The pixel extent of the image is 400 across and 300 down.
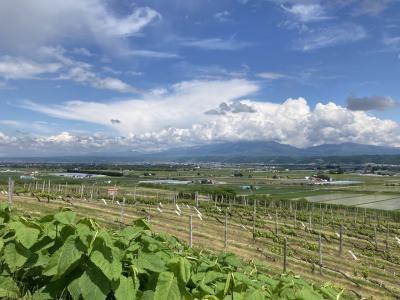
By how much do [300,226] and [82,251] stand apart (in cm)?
4814

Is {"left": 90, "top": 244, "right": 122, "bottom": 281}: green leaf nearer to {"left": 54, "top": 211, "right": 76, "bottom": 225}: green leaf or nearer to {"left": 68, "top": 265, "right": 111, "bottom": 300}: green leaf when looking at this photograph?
{"left": 68, "top": 265, "right": 111, "bottom": 300}: green leaf

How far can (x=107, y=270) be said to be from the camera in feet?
11.1

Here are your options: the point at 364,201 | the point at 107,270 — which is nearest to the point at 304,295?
the point at 107,270

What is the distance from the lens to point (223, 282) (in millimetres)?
3900

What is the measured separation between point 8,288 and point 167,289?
1.69 metres

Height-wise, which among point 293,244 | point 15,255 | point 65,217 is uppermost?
point 65,217

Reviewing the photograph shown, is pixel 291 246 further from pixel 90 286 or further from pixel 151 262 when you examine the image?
pixel 90 286

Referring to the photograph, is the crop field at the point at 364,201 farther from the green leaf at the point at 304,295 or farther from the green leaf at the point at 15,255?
the green leaf at the point at 15,255

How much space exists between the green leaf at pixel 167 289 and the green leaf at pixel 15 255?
1.60 meters

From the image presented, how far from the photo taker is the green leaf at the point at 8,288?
390cm

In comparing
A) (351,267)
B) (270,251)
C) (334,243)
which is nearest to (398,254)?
(334,243)

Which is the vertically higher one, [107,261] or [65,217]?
[65,217]

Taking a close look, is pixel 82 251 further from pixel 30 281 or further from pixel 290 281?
pixel 290 281

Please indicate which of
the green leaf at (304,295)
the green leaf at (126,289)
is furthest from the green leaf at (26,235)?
the green leaf at (304,295)
